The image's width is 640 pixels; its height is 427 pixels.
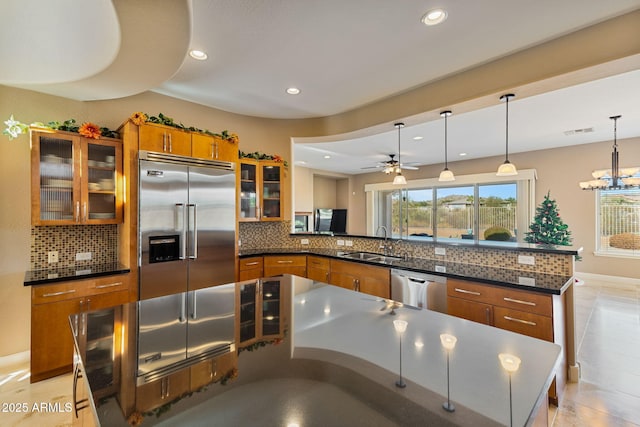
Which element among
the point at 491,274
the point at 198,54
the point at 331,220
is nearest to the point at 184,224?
the point at 198,54

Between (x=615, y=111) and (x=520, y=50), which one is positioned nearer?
(x=520, y=50)

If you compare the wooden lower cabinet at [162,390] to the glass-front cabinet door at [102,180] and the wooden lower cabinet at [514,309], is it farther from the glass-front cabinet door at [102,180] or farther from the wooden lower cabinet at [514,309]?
the glass-front cabinet door at [102,180]

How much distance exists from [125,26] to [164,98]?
1790 mm

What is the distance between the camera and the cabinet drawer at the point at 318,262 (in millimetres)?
3810

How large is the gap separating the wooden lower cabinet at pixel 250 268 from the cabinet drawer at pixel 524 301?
2.73m

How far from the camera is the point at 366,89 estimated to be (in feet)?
11.0

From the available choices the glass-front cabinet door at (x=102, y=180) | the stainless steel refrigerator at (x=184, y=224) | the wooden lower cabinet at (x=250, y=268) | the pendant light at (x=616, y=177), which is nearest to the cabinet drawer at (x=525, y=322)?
the stainless steel refrigerator at (x=184, y=224)

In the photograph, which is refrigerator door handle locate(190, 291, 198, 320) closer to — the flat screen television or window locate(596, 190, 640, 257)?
the flat screen television

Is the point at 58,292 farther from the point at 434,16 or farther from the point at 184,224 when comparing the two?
the point at 434,16

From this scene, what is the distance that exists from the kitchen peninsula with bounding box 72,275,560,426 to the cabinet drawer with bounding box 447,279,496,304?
1.23 m

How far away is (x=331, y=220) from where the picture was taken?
9734mm

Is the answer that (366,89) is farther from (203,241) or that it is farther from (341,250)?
(203,241)

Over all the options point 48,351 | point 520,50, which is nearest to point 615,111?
point 520,50

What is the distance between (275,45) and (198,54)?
2.39 feet
